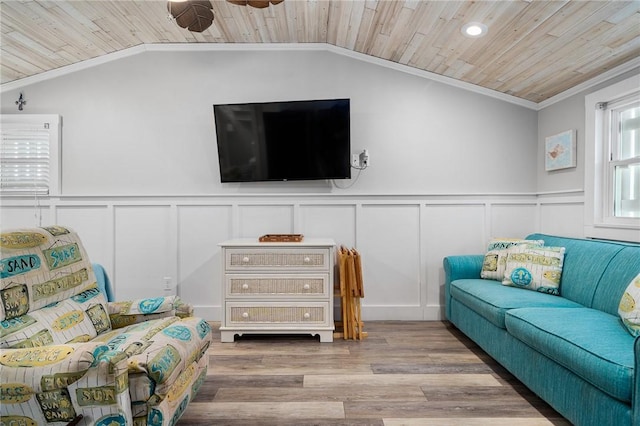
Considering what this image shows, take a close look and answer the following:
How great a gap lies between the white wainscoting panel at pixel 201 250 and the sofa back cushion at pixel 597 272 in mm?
2915

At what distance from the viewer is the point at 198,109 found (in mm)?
3797

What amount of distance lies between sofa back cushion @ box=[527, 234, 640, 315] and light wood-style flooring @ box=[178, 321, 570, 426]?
28.9 inches

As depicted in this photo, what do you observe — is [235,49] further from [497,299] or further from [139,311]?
[497,299]

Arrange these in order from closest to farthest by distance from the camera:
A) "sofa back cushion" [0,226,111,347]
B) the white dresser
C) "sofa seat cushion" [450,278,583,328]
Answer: "sofa back cushion" [0,226,111,347]
"sofa seat cushion" [450,278,583,328]
the white dresser

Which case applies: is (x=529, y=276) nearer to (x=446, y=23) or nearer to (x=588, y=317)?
(x=588, y=317)

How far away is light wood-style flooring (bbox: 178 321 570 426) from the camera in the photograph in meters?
2.01

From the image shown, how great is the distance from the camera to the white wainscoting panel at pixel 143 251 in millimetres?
3791

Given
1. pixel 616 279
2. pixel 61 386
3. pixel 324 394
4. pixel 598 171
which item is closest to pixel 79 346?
pixel 61 386

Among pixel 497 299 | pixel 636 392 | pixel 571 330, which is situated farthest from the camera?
pixel 497 299

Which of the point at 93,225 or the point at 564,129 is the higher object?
the point at 564,129

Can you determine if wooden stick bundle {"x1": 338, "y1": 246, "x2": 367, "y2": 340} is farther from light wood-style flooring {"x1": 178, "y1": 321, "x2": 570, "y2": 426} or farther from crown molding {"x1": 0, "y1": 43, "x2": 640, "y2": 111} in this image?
crown molding {"x1": 0, "y1": 43, "x2": 640, "y2": 111}

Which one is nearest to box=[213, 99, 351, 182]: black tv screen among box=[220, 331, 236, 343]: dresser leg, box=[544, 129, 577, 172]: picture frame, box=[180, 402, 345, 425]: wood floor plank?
box=[220, 331, 236, 343]: dresser leg

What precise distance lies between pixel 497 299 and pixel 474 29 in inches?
76.8

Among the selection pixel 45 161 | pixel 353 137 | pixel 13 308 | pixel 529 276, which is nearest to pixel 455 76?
pixel 353 137
